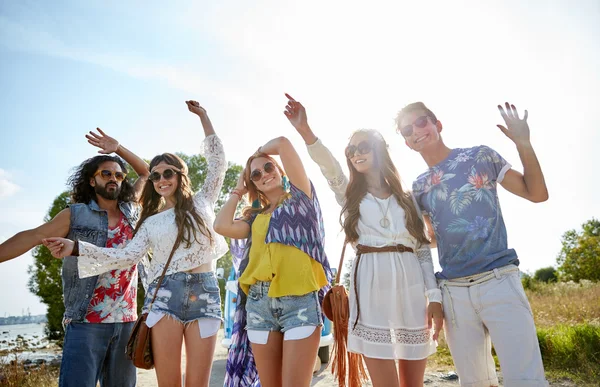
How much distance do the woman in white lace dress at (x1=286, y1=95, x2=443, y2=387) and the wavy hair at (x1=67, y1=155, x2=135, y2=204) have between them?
1.95 metres

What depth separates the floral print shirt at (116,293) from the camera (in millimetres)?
3482

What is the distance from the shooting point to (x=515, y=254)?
282 centimetres

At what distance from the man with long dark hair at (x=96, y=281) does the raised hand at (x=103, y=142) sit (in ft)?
0.62

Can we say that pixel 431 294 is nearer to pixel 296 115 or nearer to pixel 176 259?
pixel 296 115

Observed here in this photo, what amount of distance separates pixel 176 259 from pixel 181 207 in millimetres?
452

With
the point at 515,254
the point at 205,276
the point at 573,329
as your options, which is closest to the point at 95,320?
the point at 205,276

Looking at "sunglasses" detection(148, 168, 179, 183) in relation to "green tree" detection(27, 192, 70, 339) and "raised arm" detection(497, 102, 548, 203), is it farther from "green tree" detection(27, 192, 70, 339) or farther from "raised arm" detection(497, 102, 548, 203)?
"green tree" detection(27, 192, 70, 339)

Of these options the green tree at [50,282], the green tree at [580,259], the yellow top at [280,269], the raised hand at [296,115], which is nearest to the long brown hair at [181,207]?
the yellow top at [280,269]

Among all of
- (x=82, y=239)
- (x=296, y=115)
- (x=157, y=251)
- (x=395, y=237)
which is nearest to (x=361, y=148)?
(x=296, y=115)

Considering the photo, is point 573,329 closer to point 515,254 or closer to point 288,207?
point 515,254

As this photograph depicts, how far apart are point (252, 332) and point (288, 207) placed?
928 millimetres

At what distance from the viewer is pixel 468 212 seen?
2896 millimetres

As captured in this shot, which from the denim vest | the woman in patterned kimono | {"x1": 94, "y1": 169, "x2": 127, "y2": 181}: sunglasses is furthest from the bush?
{"x1": 94, "y1": 169, "x2": 127, "y2": 181}: sunglasses

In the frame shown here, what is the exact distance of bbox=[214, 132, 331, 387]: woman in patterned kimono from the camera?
9.30 feet
